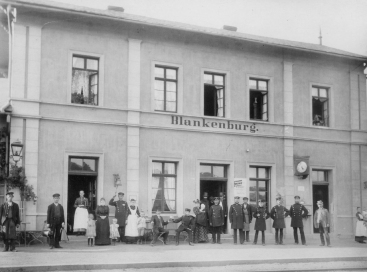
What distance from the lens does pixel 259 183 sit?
22891mm

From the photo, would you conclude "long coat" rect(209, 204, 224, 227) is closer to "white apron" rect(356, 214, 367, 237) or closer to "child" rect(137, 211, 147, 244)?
"child" rect(137, 211, 147, 244)

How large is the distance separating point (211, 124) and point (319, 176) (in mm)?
5416

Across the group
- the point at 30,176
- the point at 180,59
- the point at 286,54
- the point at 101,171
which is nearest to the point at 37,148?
the point at 30,176

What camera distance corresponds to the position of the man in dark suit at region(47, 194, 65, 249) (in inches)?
670

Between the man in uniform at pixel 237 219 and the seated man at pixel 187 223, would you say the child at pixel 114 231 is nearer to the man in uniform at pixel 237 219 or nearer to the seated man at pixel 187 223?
the seated man at pixel 187 223

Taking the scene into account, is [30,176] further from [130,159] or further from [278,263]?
[278,263]

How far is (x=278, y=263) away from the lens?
1464 cm

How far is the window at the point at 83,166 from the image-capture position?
19448 mm

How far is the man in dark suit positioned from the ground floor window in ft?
26.4

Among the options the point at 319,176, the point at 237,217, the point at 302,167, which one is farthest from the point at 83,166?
the point at 319,176

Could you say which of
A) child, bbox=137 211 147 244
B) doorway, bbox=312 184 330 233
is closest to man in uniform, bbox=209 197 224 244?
child, bbox=137 211 147 244

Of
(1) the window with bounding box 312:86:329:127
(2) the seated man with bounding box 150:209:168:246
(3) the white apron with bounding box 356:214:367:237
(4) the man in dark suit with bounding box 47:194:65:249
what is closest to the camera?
(4) the man in dark suit with bounding box 47:194:65:249

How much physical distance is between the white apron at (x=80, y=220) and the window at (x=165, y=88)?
472 cm

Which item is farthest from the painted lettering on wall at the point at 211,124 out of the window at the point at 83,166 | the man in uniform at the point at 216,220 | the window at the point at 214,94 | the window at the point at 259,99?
the window at the point at 83,166
